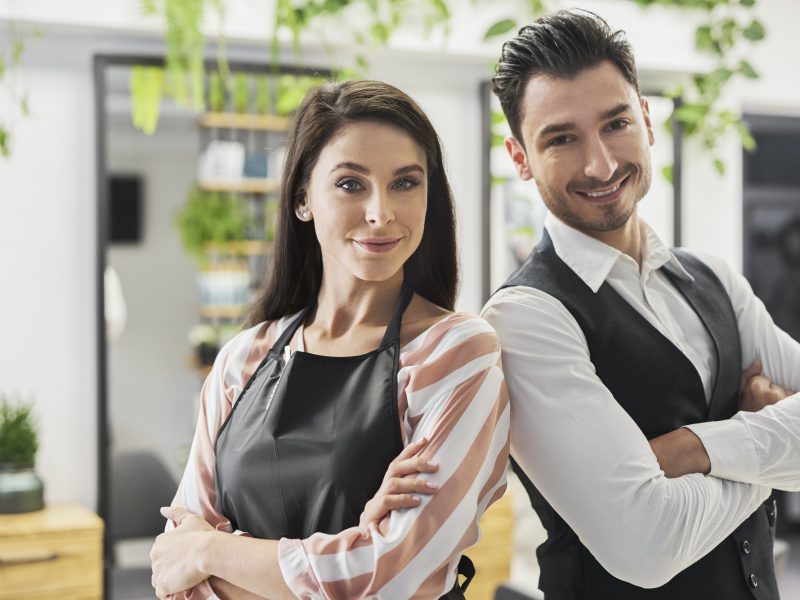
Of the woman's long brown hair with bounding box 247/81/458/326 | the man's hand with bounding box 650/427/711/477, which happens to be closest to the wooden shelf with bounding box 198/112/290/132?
the woman's long brown hair with bounding box 247/81/458/326

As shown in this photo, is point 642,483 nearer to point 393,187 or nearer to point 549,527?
point 549,527

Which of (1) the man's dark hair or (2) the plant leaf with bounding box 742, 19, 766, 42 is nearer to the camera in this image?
(1) the man's dark hair

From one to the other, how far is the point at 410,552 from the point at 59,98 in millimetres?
2964

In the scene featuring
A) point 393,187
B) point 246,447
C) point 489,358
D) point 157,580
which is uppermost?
point 393,187

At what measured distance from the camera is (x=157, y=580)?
1.66 m

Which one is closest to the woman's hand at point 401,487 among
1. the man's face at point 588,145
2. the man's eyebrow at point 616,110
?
the man's face at point 588,145

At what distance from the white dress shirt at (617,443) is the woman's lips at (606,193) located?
7cm

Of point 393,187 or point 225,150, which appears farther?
point 225,150

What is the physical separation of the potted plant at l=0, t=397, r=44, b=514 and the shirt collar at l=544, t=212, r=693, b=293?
8.25ft

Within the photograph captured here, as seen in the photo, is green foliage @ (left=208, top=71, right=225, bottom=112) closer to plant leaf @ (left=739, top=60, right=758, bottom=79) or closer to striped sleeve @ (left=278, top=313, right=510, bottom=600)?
plant leaf @ (left=739, top=60, right=758, bottom=79)

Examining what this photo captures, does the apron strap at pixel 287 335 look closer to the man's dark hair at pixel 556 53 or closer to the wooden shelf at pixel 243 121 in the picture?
the man's dark hair at pixel 556 53

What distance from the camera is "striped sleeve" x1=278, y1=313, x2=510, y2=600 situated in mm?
1458

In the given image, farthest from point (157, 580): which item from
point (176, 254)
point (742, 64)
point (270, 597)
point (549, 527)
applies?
point (742, 64)

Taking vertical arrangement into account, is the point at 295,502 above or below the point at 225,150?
below
